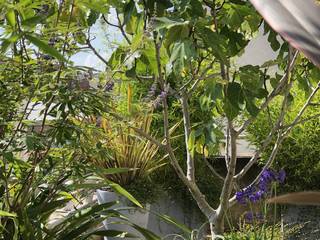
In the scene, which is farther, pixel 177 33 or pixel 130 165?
pixel 130 165

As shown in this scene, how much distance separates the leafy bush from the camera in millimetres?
3424

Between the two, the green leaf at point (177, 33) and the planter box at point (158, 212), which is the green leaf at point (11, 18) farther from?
the planter box at point (158, 212)

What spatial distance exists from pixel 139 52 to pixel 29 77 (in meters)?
0.39

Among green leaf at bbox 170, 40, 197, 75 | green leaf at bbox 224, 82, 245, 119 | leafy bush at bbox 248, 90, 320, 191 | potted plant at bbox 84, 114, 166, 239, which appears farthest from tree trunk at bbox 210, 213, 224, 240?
leafy bush at bbox 248, 90, 320, 191

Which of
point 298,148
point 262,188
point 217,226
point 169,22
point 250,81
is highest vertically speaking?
point 169,22

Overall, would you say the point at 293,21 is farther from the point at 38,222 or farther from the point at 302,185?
the point at 302,185

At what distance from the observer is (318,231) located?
3.34 metres

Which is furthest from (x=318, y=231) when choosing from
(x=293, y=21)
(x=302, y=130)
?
(x=293, y=21)

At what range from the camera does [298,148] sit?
11.5 feet

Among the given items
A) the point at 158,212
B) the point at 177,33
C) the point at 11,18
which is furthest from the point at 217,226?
the point at 11,18

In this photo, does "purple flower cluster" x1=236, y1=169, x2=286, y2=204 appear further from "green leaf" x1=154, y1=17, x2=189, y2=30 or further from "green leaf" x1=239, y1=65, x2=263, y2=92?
"green leaf" x1=154, y1=17, x2=189, y2=30

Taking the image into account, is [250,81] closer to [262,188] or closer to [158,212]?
[262,188]

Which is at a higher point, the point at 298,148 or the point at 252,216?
the point at 298,148

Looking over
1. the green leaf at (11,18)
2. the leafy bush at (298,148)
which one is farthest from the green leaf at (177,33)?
the leafy bush at (298,148)
